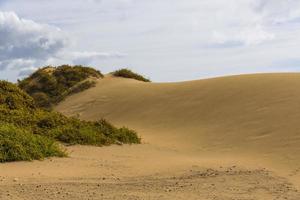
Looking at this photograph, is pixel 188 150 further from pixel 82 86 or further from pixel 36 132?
pixel 82 86

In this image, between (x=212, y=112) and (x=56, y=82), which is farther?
(x=56, y=82)

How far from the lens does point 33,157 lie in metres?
11.6

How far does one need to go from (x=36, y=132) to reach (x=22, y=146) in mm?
2372

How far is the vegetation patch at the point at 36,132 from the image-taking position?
11.6 meters

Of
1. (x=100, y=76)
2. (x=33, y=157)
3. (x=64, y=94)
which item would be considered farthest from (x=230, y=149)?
(x=100, y=76)

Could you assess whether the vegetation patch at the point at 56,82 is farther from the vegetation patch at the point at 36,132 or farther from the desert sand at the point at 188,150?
the vegetation patch at the point at 36,132

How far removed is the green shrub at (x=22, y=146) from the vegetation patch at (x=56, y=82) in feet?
44.5

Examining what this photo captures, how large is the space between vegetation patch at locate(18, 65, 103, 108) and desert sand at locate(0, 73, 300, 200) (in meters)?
2.00

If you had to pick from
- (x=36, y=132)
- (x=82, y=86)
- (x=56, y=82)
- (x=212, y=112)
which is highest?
(x=56, y=82)

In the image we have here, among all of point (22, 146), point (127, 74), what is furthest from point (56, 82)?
point (22, 146)

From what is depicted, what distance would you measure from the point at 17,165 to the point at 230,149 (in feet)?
18.5

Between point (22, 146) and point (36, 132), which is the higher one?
point (36, 132)

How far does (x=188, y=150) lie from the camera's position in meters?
14.8

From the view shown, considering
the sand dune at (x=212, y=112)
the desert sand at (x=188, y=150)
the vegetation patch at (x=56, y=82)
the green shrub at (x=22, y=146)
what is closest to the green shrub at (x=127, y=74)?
the vegetation patch at (x=56, y=82)
